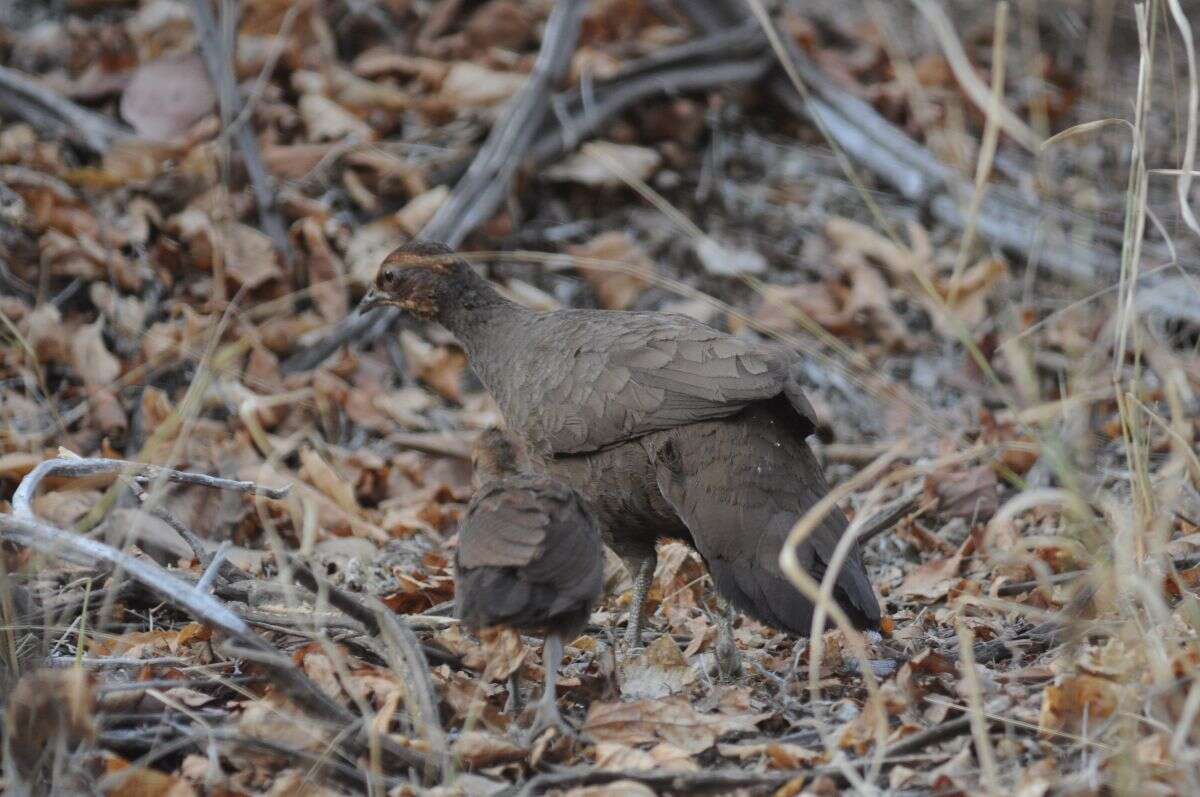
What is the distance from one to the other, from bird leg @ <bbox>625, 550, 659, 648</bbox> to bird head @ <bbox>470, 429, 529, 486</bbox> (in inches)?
20.6

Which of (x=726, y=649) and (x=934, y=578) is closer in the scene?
(x=726, y=649)

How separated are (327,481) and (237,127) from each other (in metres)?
2.06

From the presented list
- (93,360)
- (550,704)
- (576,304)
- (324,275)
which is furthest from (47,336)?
(550,704)

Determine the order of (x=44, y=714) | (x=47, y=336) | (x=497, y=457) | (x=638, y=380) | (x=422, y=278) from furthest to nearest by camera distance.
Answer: (x=47, y=336), (x=422, y=278), (x=497, y=457), (x=638, y=380), (x=44, y=714)

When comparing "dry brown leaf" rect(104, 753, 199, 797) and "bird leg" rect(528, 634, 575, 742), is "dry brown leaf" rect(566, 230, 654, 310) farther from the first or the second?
"dry brown leaf" rect(104, 753, 199, 797)

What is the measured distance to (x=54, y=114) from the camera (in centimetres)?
735

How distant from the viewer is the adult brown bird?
13.2ft

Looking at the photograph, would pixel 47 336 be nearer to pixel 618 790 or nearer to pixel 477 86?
pixel 477 86

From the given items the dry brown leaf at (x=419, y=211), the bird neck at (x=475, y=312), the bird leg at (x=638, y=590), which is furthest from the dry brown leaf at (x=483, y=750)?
the dry brown leaf at (x=419, y=211)

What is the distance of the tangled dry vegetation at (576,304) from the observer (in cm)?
342

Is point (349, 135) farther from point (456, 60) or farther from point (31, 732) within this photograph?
point (31, 732)

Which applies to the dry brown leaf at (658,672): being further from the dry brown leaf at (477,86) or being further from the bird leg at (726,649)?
the dry brown leaf at (477,86)

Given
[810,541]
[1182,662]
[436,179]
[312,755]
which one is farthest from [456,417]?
[1182,662]

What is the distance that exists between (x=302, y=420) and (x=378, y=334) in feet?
2.46
